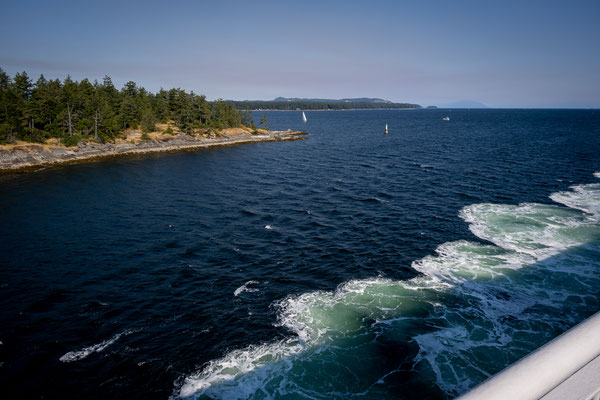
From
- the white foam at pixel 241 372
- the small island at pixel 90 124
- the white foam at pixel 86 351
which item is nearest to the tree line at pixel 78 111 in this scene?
the small island at pixel 90 124

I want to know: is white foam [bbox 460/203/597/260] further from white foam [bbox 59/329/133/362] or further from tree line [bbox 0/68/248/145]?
tree line [bbox 0/68/248/145]

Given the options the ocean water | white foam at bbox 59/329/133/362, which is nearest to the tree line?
the ocean water

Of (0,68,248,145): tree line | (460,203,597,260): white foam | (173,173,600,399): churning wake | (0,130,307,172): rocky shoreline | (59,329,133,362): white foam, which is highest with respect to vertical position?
(0,68,248,145): tree line

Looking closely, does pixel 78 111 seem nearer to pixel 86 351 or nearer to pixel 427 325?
pixel 86 351

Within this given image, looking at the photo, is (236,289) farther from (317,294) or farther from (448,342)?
(448,342)

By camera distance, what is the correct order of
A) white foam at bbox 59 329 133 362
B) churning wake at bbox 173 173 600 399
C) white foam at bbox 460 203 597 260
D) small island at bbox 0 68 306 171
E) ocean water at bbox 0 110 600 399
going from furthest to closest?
small island at bbox 0 68 306 171
white foam at bbox 460 203 597 260
white foam at bbox 59 329 133 362
ocean water at bbox 0 110 600 399
churning wake at bbox 173 173 600 399

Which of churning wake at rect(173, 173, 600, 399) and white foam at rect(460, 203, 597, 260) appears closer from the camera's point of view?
churning wake at rect(173, 173, 600, 399)
